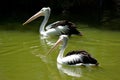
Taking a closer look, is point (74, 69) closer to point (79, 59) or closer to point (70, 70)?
Result: point (70, 70)

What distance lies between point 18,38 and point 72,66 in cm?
360

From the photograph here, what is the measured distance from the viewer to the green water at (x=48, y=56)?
30.0 feet

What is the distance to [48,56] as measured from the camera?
1079 cm

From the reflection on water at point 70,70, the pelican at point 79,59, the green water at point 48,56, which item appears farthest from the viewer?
the pelican at point 79,59

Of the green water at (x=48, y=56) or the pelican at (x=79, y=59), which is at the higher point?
the pelican at (x=79, y=59)

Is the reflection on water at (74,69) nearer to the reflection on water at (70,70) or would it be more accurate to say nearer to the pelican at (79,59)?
the reflection on water at (70,70)

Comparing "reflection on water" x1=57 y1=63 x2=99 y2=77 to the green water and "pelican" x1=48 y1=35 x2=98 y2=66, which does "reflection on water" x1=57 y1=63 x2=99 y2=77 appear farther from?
"pelican" x1=48 y1=35 x2=98 y2=66

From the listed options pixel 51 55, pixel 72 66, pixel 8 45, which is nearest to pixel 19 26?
pixel 8 45

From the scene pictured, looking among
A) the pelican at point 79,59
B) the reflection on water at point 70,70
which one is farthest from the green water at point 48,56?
the pelican at point 79,59

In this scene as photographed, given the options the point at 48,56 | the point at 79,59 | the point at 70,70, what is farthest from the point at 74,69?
the point at 48,56

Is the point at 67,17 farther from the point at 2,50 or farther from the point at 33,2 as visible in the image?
the point at 2,50

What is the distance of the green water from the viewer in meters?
9.16

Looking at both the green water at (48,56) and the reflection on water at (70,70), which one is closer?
→ the green water at (48,56)

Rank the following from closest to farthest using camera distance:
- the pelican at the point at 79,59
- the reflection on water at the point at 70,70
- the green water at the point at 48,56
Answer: the green water at the point at 48,56
the reflection on water at the point at 70,70
the pelican at the point at 79,59
